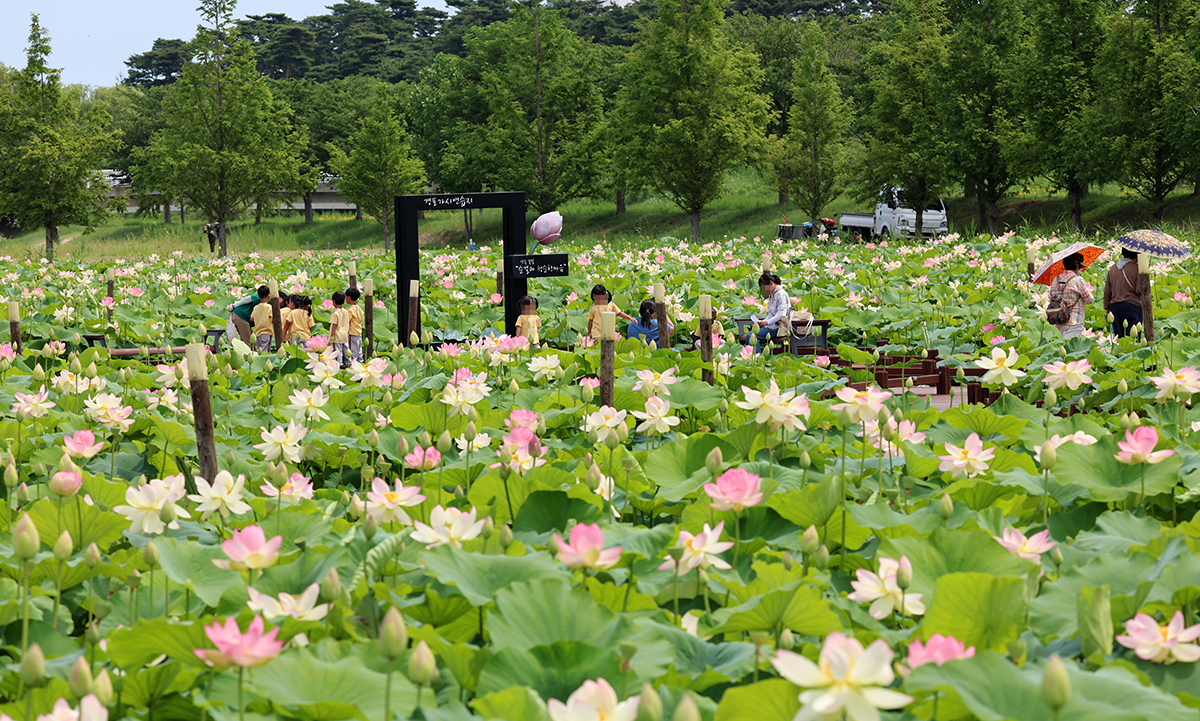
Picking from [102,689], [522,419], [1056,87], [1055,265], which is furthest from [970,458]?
[1056,87]

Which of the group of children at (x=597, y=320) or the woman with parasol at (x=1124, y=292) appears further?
the group of children at (x=597, y=320)

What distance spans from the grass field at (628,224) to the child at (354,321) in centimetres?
1485

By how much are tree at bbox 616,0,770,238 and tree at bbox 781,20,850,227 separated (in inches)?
65.7

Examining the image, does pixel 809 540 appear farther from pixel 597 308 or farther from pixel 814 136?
pixel 814 136

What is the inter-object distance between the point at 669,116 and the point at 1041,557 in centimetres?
2759

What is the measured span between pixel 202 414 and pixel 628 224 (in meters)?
31.4

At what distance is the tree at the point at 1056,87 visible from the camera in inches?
867

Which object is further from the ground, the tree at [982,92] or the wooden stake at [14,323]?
the tree at [982,92]

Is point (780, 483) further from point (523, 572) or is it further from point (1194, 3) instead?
point (1194, 3)

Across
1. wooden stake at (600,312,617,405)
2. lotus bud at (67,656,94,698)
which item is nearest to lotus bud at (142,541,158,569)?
lotus bud at (67,656,94,698)

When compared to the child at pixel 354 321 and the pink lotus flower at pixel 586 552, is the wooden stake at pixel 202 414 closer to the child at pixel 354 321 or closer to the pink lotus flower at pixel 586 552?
the pink lotus flower at pixel 586 552

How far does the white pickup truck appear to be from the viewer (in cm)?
2538

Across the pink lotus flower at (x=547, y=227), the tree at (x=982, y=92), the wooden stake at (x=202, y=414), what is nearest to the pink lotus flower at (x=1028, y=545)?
the wooden stake at (x=202, y=414)

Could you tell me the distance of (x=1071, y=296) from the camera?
7.23 meters
